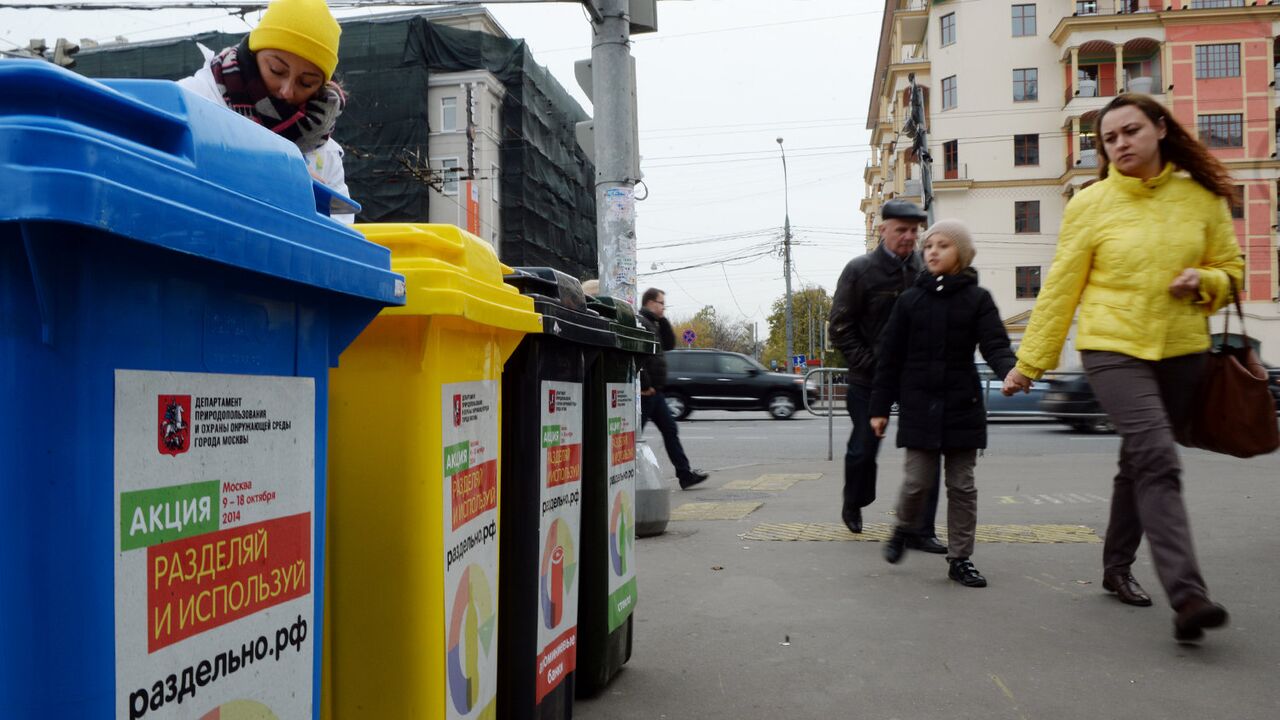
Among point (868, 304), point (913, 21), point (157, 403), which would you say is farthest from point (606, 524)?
point (913, 21)

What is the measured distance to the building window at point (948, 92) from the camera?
1982 inches

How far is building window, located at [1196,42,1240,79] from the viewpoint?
47656mm

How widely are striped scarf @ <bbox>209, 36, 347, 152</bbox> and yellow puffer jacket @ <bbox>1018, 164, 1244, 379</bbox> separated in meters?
2.69

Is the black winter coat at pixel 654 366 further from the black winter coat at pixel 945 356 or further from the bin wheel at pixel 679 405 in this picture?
the bin wheel at pixel 679 405

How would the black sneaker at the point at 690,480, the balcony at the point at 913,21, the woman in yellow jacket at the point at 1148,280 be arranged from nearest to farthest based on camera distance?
the woman in yellow jacket at the point at 1148,280 → the black sneaker at the point at 690,480 → the balcony at the point at 913,21

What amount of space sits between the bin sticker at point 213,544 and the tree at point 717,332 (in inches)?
3498

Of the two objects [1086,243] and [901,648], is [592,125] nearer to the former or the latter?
[1086,243]

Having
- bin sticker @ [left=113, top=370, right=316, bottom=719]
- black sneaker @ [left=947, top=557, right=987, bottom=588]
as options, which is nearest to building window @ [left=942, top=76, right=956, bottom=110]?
black sneaker @ [left=947, top=557, right=987, bottom=588]

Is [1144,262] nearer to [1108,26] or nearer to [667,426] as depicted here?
[667,426]

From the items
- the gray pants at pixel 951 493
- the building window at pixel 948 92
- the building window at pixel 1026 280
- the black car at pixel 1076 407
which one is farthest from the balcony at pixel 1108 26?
the gray pants at pixel 951 493

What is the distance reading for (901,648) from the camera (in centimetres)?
387

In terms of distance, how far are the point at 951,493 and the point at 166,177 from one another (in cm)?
433

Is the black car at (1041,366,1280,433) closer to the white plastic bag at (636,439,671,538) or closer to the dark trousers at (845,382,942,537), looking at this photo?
the dark trousers at (845,382,942,537)

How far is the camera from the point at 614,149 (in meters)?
7.86
